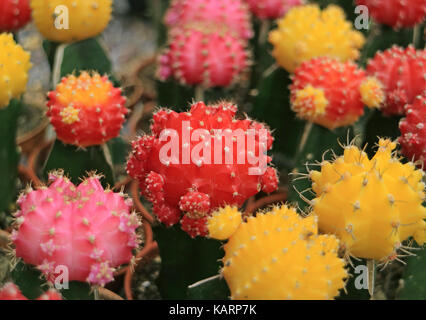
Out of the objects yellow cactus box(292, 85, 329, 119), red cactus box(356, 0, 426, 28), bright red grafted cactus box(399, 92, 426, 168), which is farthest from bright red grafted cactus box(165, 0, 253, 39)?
bright red grafted cactus box(399, 92, 426, 168)

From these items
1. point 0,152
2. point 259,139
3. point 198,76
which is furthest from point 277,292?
point 0,152

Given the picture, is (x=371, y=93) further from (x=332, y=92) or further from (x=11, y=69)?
(x=11, y=69)

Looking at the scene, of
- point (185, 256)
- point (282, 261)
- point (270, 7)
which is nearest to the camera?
point (282, 261)

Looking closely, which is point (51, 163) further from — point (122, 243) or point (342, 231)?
point (342, 231)

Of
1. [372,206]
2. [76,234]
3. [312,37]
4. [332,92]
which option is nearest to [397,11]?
[312,37]

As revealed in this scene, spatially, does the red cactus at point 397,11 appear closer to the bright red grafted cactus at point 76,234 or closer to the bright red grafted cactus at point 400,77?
the bright red grafted cactus at point 400,77

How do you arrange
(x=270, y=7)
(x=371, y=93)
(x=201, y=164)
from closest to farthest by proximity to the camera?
(x=201, y=164), (x=371, y=93), (x=270, y=7)

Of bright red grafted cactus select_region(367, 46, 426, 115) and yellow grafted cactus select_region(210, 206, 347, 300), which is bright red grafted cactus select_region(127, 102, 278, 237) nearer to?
yellow grafted cactus select_region(210, 206, 347, 300)

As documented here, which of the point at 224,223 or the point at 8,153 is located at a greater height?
the point at 224,223
